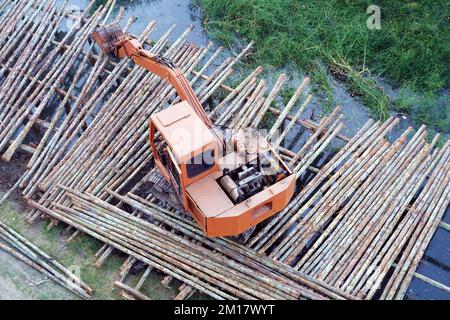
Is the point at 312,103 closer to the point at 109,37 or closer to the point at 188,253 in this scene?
the point at 109,37

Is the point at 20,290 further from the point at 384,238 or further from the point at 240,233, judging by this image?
the point at 384,238

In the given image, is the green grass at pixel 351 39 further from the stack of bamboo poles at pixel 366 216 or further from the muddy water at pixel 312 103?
the stack of bamboo poles at pixel 366 216

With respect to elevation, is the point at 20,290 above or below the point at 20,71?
below

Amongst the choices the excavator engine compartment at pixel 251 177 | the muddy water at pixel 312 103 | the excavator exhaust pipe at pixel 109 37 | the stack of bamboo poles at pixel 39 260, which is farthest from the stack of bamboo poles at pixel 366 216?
the excavator exhaust pipe at pixel 109 37

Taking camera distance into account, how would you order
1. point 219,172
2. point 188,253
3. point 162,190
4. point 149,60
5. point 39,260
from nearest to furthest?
point 219,172 < point 188,253 < point 39,260 < point 162,190 < point 149,60

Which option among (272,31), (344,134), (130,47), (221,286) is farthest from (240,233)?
(272,31)

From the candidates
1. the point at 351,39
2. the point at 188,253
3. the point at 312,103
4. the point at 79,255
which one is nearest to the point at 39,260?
the point at 79,255

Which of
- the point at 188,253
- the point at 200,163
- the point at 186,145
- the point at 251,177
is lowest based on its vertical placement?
the point at 188,253
